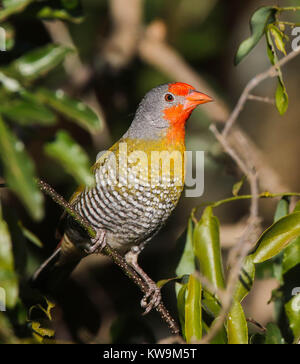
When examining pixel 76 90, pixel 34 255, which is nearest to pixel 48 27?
pixel 76 90

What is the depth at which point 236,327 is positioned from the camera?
2.17m

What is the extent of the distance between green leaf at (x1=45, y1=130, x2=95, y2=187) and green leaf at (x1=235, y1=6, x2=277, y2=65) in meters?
1.09

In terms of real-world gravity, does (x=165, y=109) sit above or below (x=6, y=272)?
above

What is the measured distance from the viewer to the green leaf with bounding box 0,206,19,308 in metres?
1.58

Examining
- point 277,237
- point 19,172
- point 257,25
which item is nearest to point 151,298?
point 277,237

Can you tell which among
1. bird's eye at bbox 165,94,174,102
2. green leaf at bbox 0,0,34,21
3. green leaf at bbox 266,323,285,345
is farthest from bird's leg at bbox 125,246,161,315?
green leaf at bbox 0,0,34,21

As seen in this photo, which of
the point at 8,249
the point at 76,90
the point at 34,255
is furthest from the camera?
the point at 76,90

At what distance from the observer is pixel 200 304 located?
2.18 m

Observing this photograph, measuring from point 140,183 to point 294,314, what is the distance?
105cm

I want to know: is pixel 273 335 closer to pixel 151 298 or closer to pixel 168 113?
pixel 151 298

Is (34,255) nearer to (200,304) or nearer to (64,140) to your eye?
(200,304)

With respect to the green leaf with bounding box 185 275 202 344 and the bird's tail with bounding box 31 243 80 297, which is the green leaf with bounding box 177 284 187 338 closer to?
the green leaf with bounding box 185 275 202 344

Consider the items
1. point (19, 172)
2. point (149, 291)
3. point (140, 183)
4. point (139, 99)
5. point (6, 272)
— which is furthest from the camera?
point (139, 99)
